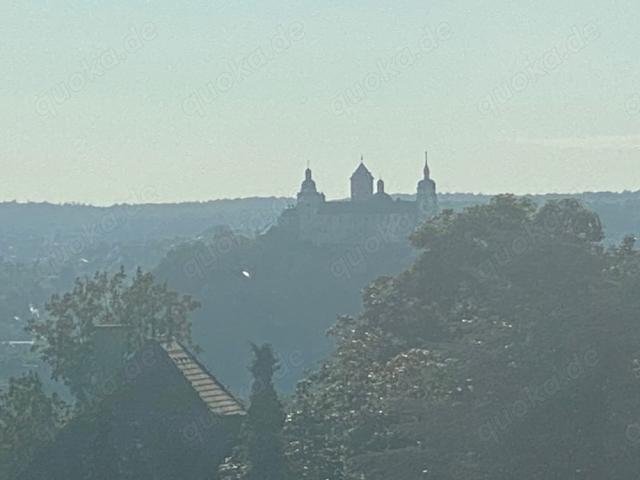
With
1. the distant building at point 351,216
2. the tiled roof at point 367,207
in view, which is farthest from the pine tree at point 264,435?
the tiled roof at point 367,207

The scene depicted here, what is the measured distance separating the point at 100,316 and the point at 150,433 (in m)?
→ 12.0

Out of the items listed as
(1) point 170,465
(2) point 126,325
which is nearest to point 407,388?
(1) point 170,465

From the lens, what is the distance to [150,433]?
22078 millimetres

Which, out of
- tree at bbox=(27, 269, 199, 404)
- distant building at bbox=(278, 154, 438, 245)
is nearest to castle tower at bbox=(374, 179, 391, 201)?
distant building at bbox=(278, 154, 438, 245)

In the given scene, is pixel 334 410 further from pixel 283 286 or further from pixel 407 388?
pixel 283 286

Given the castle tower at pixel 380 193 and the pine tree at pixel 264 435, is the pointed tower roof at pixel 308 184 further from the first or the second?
the pine tree at pixel 264 435

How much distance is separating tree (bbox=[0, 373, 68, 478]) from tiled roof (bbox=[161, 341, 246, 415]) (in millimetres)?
3693

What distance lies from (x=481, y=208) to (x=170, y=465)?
13556 mm

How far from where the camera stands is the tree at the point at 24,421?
89.3 feet

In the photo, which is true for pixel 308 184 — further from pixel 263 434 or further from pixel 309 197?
pixel 263 434

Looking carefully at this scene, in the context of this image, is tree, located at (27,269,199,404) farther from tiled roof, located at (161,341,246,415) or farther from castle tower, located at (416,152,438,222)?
castle tower, located at (416,152,438,222)

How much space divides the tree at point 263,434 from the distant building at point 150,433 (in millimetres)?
1746

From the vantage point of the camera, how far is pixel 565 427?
58.9 feet

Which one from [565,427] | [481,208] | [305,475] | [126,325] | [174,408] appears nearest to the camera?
[565,427]
